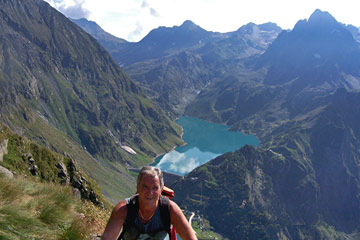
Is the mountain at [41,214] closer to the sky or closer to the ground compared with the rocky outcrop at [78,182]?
closer to the sky

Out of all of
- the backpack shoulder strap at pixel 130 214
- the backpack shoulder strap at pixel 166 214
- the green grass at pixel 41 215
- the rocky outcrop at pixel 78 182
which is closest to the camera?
the backpack shoulder strap at pixel 130 214

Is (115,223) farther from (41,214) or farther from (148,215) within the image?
(41,214)

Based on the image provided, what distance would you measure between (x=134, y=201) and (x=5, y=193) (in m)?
4.79

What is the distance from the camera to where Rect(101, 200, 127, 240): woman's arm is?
7.50 metres

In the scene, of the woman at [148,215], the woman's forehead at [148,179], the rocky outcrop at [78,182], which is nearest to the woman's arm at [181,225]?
the woman at [148,215]

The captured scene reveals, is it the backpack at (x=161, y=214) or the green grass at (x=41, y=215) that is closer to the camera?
the backpack at (x=161, y=214)

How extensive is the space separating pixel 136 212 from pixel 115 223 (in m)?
0.57

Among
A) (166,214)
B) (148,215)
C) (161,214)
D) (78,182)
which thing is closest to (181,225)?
(166,214)

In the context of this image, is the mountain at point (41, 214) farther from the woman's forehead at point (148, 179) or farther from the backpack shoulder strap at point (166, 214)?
the woman's forehead at point (148, 179)

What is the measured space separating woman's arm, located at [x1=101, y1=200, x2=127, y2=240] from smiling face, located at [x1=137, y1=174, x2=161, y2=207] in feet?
1.60

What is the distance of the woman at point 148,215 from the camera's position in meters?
7.86

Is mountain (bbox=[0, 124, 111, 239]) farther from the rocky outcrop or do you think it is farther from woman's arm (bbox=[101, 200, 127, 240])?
the rocky outcrop

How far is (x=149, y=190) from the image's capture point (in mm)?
7883

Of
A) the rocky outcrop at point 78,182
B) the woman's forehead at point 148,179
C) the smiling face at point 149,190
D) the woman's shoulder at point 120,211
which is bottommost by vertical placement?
the rocky outcrop at point 78,182
